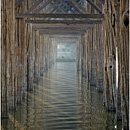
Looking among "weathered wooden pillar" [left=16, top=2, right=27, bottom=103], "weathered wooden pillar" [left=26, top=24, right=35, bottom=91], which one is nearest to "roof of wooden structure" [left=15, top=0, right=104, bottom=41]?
"weathered wooden pillar" [left=16, top=2, right=27, bottom=103]

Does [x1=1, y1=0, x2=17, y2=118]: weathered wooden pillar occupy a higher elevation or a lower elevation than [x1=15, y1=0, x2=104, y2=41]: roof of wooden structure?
lower

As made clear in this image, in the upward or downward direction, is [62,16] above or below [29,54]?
above

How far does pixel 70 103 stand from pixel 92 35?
515 centimetres

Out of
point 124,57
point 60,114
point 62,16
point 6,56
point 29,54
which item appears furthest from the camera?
point 29,54

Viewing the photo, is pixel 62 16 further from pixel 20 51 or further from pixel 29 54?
pixel 29 54

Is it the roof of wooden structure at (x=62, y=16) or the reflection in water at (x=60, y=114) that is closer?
the reflection in water at (x=60, y=114)

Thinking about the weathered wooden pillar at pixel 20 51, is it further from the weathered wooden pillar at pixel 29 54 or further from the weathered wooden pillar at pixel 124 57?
the weathered wooden pillar at pixel 124 57

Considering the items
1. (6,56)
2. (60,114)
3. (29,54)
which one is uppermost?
(6,56)

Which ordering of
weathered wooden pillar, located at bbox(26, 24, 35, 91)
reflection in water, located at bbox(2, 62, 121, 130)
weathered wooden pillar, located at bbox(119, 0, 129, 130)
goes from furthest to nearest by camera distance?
weathered wooden pillar, located at bbox(26, 24, 35, 91) < reflection in water, located at bbox(2, 62, 121, 130) < weathered wooden pillar, located at bbox(119, 0, 129, 130)

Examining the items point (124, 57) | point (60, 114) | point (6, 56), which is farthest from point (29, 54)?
point (124, 57)

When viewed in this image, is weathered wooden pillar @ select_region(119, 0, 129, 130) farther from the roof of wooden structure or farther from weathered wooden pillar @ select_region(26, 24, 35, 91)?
weathered wooden pillar @ select_region(26, 24, 35, 91)

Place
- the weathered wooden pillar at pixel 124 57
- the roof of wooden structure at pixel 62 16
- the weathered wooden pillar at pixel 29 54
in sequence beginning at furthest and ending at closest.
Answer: the weathered wooden pillar at pixel 29 54
the roof of wooden structure at pixel 62 16
the weathered wooden pillar at pixel 124 57

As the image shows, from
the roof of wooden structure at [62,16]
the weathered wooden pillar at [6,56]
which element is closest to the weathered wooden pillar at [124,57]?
the weathered wooden pillar at [6,56]

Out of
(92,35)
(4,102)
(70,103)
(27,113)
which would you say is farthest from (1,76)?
(92,35)
